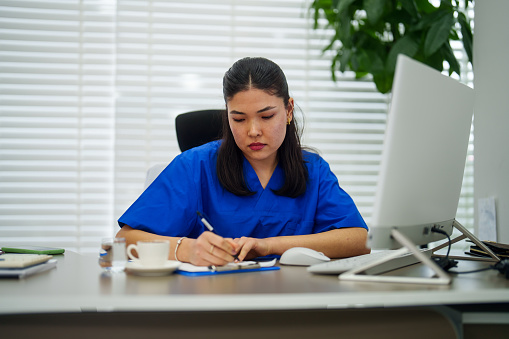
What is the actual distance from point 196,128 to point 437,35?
4.07ft

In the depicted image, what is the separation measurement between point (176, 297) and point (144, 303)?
51mm

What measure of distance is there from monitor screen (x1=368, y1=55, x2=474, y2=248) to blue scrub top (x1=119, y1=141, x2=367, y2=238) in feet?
1.82

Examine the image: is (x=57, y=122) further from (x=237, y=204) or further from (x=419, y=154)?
(x=419, y=154)

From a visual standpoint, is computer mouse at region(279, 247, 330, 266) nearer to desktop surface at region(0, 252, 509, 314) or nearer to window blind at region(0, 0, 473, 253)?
desktop surface at region(0, 252, 509, 314)

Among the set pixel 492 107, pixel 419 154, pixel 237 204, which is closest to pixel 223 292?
pixel 419 154

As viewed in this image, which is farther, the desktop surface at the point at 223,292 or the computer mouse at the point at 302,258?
the computer mouse at the point at 302,258

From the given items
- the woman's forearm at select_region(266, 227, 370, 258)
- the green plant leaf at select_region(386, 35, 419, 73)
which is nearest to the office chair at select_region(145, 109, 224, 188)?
the woman's forearm at select_region(266, 227, 370, 258)

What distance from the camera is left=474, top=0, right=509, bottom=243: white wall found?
1961 millimetres

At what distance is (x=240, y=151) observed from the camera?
1.79m

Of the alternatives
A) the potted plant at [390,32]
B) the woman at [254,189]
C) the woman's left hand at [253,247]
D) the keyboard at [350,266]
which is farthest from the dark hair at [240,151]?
the potted plant at [390,32]

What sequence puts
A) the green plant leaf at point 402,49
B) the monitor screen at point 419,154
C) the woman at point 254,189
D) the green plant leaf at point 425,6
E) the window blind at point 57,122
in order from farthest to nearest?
the window blind at point 57,122
the green plant leaf at point 425,6
the green plant leaf at point 402,49
the woman at point 254,189
the monitor screen at point 419,154

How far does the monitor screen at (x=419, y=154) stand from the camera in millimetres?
896

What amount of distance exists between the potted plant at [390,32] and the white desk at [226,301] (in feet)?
5.31

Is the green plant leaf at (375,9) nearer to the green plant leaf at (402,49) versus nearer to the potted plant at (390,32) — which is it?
the potted plant at (390,32)
